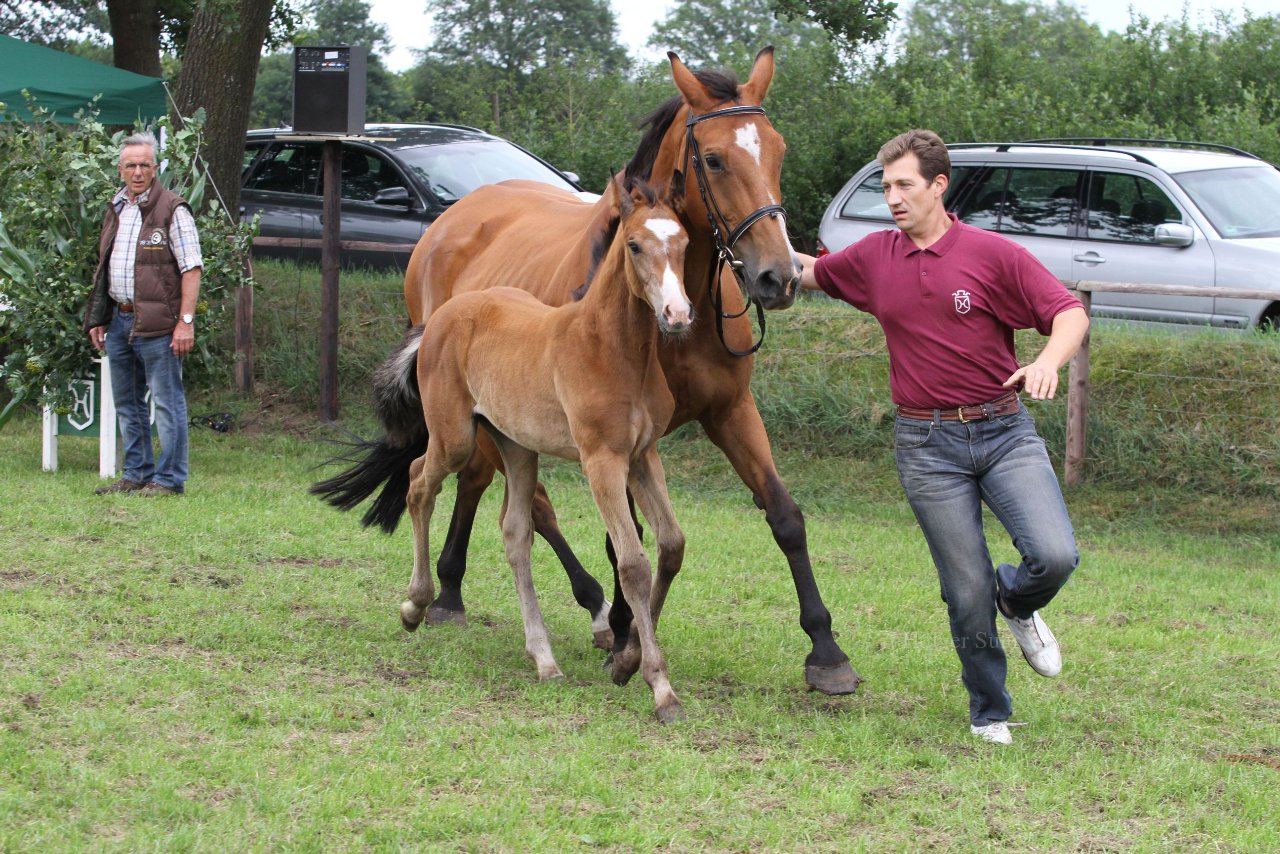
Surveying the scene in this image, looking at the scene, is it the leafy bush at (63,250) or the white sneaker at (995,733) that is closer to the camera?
the white sneaker at (995,733)

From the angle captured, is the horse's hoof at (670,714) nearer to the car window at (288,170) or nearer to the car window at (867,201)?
the car window at (867,201)

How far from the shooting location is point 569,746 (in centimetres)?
465

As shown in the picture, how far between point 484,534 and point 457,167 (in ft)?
18.2

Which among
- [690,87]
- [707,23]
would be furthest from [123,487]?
[707,23]

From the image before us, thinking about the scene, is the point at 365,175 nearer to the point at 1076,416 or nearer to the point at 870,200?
the point at 870,200

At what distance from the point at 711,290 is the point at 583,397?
2.48ft

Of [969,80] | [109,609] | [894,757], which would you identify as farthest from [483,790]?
[969,80]

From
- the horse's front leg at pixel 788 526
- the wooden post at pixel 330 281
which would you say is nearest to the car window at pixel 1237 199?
the horse's front leg at pixel 788 526

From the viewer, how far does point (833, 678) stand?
536cm

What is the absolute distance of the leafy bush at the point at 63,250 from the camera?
9508 millimetres

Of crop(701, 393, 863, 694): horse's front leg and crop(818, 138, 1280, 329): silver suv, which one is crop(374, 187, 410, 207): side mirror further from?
crop(701, 393, 863, 694): horse's front leg

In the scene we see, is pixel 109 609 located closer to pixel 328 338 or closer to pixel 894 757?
pixel 894 757

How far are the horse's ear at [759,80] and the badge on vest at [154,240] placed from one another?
15.3ft

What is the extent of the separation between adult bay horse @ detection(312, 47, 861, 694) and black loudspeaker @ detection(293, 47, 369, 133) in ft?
15.0
